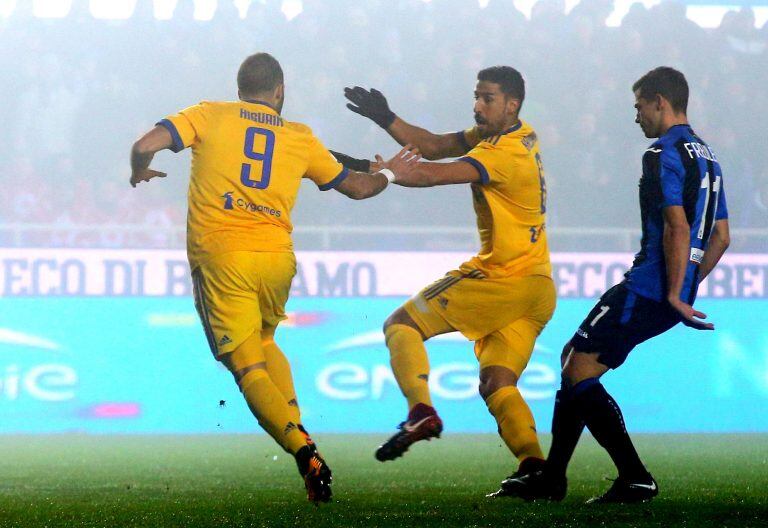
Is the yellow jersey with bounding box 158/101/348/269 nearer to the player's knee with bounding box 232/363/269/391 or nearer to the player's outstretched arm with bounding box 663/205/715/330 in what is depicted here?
the player's knee with bounding box 232/363/269/391

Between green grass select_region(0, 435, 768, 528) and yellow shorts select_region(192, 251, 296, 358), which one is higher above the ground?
yellow shorts select_region(192, 251, 296, 358)

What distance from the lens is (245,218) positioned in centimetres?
519

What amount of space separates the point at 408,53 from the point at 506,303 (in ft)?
27.1

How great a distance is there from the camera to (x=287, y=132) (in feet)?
17.5

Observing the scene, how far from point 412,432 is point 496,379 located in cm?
58

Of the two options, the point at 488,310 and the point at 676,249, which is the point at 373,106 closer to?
the point at 488,310

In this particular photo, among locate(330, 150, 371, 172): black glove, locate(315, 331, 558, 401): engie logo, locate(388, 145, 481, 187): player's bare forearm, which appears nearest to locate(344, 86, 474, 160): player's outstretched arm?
locate(330, 150, 371, 172): black glove

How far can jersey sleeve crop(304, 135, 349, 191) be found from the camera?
543 centimetres

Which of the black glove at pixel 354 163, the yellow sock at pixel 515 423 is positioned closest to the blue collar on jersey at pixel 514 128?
the black glove at pixel 354 163

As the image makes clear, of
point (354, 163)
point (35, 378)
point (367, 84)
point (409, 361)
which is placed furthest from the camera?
point (367, 84)

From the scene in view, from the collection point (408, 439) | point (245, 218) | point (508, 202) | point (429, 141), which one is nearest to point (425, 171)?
point (508, 202)

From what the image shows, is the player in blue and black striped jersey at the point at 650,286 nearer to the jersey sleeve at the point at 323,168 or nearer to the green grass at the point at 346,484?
the green grass at the point at 346,484

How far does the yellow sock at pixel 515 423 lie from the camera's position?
521 cm

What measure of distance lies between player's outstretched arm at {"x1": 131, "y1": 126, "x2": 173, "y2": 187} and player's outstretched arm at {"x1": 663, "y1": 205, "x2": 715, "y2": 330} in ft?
6.40
